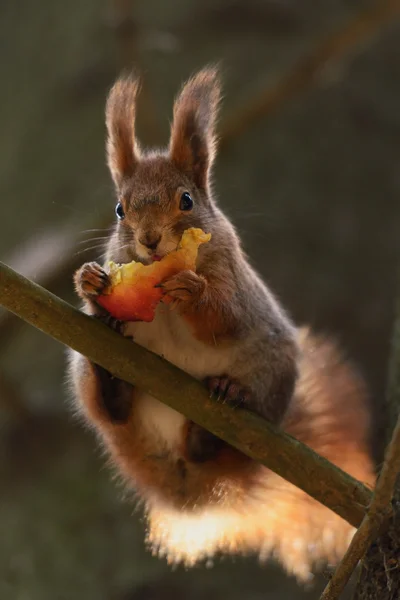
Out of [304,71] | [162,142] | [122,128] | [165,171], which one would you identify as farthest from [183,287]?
[304,71]

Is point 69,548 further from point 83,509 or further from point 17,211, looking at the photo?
point 17,211

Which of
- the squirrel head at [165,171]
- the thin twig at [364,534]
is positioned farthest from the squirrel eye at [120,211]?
the thin twig at [364,534]

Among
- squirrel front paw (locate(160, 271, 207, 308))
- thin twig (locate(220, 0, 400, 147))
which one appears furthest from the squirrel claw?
thin twig (locate(220, 0, 400, 147))

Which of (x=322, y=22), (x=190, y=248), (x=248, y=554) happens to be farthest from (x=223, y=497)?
(x=322, y=22)

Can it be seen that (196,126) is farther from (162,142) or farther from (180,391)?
(162,142)

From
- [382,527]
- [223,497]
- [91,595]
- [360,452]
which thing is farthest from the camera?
[91,595]

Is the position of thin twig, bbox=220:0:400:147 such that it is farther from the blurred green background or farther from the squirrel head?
the squirrel head

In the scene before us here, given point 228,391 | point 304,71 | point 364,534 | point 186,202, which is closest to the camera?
point 364,534

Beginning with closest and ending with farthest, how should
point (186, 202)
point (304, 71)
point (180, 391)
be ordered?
point (180, 391) → point (186, 202) → point (304, 71)
